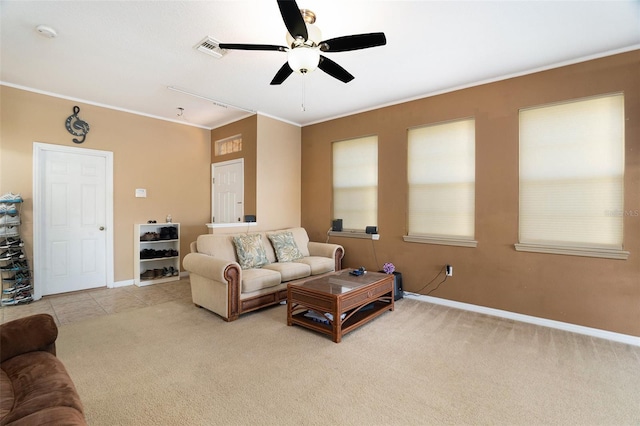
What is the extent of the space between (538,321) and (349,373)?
7.78 ft

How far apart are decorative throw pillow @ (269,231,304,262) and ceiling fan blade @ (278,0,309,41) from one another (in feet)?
9.60

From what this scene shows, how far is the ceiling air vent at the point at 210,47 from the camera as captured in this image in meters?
2.80

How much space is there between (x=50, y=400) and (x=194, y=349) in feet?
4.83

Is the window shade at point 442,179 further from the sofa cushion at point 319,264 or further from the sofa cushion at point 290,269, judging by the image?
the sofa cushion at point 290,269

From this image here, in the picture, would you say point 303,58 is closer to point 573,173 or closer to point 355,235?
point 573,173

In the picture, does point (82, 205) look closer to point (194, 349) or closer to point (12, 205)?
point (12, 205)

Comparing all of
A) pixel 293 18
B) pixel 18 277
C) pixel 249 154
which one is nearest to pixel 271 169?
pixel 249 154

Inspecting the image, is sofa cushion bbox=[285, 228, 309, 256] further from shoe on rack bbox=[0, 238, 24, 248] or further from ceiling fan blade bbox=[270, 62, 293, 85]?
shoe on rack bbox=[0, 238, 24, 248]

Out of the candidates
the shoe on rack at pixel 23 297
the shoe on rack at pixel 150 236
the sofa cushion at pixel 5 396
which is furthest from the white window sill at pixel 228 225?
the sofa cushion at pixel 5 396

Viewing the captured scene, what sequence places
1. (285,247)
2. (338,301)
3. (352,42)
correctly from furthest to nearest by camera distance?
(285,247) < (338,301) < (352,42)

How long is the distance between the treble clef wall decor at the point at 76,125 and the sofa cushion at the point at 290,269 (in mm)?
3429

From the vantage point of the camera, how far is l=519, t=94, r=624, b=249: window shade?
2.98 meters

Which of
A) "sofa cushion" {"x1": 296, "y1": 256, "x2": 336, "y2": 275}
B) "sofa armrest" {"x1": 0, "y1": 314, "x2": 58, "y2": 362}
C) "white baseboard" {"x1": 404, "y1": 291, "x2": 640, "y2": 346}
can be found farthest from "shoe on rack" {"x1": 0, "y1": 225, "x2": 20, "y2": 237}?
"white baseboard" {"x1": 404, "y1": 291, "x2": 640, "y2": 346}

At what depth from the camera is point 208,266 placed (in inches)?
135
